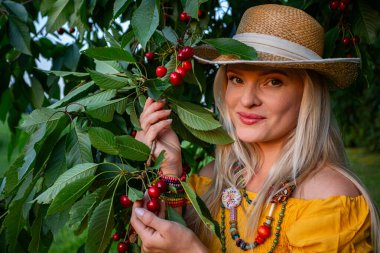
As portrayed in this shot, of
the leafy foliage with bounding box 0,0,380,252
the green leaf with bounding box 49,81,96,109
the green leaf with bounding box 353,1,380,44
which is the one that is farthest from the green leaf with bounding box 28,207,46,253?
the green leaf with bounding box 353,1,380,44

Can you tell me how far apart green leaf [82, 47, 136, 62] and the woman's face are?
38 centimetres

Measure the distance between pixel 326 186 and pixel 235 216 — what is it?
0.95 feet

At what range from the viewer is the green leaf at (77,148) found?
1364 millimetres

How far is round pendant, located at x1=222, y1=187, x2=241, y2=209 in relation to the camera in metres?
1.60

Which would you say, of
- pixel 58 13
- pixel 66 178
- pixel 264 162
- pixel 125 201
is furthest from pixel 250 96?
pixel 58 13

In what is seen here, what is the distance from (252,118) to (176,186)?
0.99 ft

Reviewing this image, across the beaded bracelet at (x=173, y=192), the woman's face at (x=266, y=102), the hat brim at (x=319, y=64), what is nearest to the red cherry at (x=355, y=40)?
the hat brim at (x=319, y=64)

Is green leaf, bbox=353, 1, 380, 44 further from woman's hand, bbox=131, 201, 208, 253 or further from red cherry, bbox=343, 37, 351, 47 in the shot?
woman's hand, bbox=131, 201, 208, 253

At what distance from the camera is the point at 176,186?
1.41 meters

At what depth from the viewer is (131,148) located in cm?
130

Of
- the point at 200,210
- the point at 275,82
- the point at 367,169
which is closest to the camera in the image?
the point at 200,210

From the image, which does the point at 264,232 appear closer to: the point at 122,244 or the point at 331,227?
the point at 331,227

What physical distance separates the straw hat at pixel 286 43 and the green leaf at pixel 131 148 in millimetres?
317

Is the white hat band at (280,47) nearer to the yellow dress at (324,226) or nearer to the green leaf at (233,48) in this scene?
the green leaf at (233,48)
